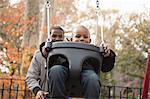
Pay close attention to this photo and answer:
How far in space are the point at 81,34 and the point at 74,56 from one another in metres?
0.27

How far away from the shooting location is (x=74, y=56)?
243cm

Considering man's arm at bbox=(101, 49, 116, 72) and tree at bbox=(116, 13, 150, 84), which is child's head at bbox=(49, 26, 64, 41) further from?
tree at bbox=(116, 13, 150, 84)

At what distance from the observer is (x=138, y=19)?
16.5 meters

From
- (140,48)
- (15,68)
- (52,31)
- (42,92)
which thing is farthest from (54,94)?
(140,48)

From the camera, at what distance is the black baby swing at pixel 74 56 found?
2402 mm

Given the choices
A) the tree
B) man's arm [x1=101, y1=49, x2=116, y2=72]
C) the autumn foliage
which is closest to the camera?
man's arm [x1=101, y1=49, x2=116, y2=72]

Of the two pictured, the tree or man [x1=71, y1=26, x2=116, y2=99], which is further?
the tree

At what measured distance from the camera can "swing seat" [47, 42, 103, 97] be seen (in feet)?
7.88

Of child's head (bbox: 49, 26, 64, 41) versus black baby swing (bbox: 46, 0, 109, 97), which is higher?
child's head (bbox: 49, 26, 64, 41)

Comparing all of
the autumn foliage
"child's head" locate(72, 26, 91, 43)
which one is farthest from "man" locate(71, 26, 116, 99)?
the autumn foliage

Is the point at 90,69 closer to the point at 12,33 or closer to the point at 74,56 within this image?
the point at 74,56

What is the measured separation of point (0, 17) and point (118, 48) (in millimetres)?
10717

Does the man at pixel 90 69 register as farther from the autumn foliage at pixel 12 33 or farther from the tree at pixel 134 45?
the tree at pixel 134 45

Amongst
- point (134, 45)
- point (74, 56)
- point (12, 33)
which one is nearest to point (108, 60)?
point (74, 56)
